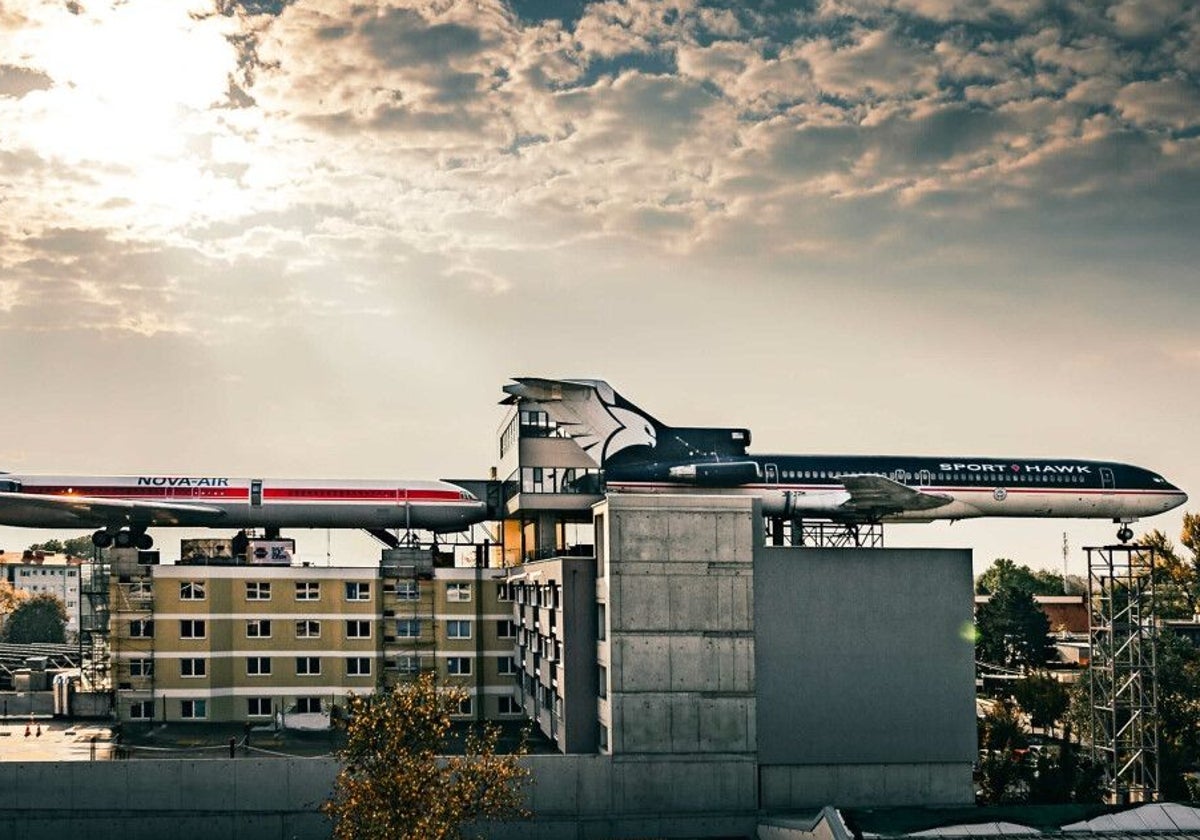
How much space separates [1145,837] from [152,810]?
43444 mm

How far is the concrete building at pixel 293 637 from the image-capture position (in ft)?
251

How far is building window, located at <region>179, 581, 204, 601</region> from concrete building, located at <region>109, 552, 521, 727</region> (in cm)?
6

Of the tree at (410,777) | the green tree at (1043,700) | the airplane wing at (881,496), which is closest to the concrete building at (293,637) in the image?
the airplane wing at (881,496)

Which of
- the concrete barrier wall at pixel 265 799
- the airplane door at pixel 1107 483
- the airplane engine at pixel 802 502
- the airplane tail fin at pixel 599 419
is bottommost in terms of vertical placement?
the concrete barrier wall at pixel 265 799

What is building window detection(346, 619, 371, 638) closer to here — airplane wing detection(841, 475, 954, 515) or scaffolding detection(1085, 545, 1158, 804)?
airplane wing detection(841, 475, 954, 515)

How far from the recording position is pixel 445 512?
8844 centimetres

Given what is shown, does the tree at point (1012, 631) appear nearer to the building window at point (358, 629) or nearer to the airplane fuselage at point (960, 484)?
the airplane fuselage at point (960, 484)

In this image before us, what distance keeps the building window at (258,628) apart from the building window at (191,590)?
11.4 feet

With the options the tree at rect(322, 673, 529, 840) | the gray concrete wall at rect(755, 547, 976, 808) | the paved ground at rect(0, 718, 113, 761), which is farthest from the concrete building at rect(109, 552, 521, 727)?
the gray concrete wall at rect(755, 547, 976, 808)

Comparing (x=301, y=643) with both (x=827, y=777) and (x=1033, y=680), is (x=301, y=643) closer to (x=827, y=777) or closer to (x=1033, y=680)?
(x=827, y=777)

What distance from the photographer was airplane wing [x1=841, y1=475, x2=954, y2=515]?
77.6m

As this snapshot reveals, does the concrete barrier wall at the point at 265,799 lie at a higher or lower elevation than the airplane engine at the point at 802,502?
lower

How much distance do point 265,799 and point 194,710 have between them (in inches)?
917

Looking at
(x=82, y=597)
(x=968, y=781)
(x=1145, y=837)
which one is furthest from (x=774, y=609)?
(x=82, y=597)
